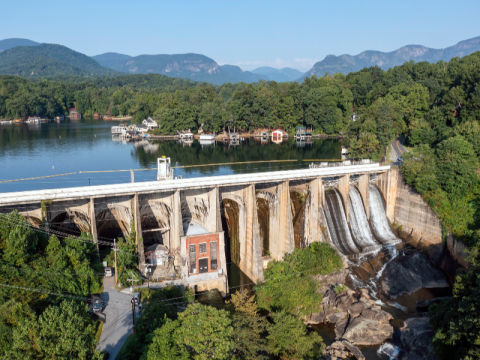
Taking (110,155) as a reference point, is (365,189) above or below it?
below

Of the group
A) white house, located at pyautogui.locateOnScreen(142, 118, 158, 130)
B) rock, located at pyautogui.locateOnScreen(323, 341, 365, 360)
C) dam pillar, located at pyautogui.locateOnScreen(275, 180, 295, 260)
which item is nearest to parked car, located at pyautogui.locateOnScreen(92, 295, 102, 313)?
rock, located at pyautogui.locateOnScreen(323, 341, 365, 360)

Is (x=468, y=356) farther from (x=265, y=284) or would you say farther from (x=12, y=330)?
(x=12, y=330)

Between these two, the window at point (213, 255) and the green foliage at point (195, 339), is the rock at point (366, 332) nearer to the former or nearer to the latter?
the window at point (213, 255)

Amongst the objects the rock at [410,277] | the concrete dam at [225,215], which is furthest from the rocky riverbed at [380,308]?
the concrete dam at [225,215]

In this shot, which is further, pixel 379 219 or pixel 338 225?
pixel 379 219

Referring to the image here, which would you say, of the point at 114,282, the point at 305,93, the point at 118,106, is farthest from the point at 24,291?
the point at 118,106

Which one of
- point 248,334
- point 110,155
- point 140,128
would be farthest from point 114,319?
point 140,128

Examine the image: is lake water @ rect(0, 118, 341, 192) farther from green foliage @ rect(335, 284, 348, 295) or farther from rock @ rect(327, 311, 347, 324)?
rock @ rect(327, 311, 347, 324)

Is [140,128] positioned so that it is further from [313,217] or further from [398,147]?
[313,217]
